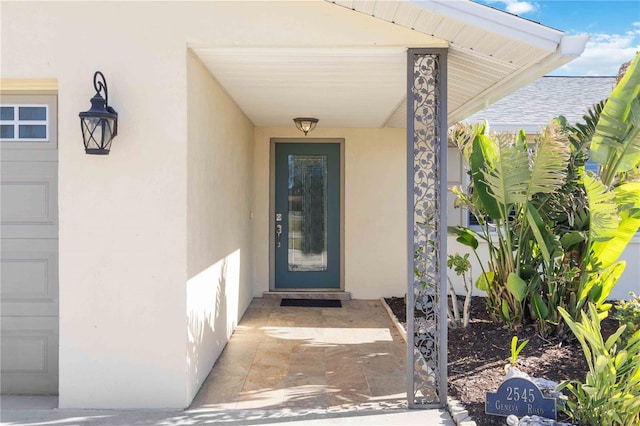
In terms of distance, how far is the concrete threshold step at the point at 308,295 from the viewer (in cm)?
800

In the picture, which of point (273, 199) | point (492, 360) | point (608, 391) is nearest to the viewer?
point (608, 391)

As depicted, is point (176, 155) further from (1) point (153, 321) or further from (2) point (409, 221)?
(2) point (409, 221)

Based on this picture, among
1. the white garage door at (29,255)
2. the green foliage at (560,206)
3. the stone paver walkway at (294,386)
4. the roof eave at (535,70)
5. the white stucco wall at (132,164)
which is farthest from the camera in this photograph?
the green foliage at (560,206)

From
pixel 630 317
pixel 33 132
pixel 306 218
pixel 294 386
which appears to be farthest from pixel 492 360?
pixel 33 132

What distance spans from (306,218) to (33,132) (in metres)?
4.77

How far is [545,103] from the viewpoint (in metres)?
8.88

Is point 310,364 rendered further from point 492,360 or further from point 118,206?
point 118,206

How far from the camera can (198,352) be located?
4.17 meters

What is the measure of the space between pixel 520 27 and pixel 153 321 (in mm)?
3380

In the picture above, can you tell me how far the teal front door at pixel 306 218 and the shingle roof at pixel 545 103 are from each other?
2.54 m

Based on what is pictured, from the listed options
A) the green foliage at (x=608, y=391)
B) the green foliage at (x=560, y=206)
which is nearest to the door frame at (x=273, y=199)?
the green foliage at (x=560, y=206)

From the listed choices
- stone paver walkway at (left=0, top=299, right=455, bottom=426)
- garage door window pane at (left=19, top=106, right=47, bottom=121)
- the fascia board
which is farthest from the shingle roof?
garage door window pane at (left=19, top=106, right=47, bottom=121)

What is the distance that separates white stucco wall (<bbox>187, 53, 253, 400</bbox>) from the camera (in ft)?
13.0

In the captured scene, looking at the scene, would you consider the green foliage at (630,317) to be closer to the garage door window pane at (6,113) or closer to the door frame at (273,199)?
the door frame at (273,199)
